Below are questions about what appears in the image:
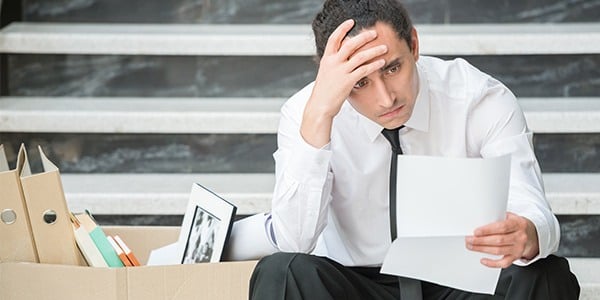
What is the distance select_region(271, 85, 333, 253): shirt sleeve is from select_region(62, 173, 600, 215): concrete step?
760 mm

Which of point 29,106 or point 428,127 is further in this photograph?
point 29,106

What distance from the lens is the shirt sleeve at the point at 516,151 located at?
2045mm

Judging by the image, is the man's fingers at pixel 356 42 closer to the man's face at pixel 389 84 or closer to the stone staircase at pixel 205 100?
the man's face at pixel 389 84

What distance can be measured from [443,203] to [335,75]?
321 millimetres

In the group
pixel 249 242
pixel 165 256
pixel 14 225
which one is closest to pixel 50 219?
pixel 14 225

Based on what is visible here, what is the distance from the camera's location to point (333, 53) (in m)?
2.10

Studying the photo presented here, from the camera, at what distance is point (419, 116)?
2.27 meters

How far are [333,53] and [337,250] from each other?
1.64 ft

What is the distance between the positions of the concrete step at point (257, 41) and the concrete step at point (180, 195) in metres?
0.38

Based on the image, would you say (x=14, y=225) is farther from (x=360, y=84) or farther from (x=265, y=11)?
(x=265, y=11)

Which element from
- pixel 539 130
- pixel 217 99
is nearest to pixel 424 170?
pixel 539 130

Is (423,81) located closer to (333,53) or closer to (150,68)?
(333,53)

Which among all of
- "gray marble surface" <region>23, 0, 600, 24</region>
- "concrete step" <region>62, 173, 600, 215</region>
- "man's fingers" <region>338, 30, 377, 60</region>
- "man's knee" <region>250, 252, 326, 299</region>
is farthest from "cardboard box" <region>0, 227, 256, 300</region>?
"gray marble surface" <region>23, 0, 600, 24</region>

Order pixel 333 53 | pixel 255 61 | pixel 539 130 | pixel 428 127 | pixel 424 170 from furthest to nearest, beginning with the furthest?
1. pixel 255 61
2. pixel 539 130
3. pixel 428 127
4. pixel 333 53
5. pixel 424 170
